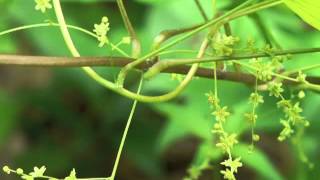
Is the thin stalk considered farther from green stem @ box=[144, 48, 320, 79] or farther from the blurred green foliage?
the blurred green foliage

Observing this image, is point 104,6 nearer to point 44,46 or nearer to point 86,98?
point 86,98

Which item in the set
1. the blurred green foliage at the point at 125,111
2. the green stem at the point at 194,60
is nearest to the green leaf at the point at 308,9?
the green stem at the point at 194,60

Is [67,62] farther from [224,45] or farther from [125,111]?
[125,111]

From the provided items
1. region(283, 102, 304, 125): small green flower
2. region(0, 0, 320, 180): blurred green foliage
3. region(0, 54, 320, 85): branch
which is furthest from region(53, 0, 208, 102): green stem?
region(0, 0, 320, 180): blurred green foliage

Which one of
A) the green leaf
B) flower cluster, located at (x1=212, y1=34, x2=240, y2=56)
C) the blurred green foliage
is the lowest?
flower cluster, located at (x1=212, y1=34, x2=240, y2=56)

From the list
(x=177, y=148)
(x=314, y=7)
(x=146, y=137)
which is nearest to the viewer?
(x=314, y=7)

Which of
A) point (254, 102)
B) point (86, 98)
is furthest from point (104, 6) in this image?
point (254, 102)

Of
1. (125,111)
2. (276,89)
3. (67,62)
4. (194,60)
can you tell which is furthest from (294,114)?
(125,111)
